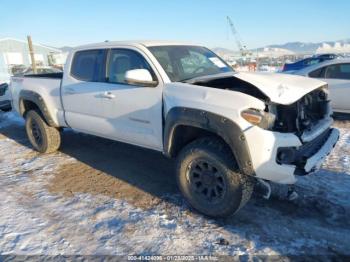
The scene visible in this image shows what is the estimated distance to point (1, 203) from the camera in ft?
13.6

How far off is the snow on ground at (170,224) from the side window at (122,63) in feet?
5.24

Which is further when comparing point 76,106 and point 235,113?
point 76,106

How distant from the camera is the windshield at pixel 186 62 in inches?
161

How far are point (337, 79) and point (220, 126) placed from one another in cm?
578

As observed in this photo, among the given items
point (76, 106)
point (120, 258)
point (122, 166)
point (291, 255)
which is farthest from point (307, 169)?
point (76, 106)

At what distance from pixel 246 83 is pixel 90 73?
2394 millimetres

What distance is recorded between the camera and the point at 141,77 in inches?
149

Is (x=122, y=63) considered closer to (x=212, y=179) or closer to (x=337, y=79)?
(x=212, y=179)

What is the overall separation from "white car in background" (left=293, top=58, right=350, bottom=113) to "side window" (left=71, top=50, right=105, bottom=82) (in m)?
5.50

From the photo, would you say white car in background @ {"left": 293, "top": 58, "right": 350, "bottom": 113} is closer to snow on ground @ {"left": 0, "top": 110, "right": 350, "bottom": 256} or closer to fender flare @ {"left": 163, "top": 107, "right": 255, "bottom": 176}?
snow on ground @ {"left": 0, "top": 110, "right": 350, "bottom": 256}

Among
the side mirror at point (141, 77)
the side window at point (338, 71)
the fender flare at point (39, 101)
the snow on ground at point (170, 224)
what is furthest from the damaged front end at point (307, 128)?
the side window at point (338, 71)

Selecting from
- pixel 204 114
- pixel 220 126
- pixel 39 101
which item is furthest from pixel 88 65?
pixel 220 126

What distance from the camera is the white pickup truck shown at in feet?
10.1

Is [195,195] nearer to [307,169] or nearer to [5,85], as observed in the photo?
[307,169]
